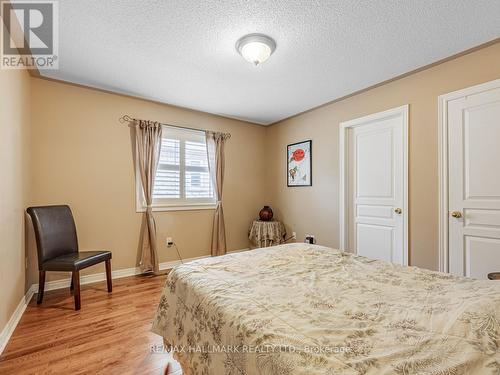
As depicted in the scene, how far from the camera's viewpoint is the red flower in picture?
13.1 ft

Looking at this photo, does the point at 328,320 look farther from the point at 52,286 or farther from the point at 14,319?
the point at 52,286

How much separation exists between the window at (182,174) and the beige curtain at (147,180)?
0.13 meters

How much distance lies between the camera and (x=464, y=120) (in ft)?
7.55

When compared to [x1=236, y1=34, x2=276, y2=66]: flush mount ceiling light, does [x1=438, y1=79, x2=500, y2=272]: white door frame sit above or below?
below

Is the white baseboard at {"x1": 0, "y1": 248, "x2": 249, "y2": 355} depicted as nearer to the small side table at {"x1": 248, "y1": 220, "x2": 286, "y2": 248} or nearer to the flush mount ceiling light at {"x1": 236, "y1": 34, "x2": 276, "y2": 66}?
the small side table at {"x1": 248, "y1": 220, "x2": 286, "y2": 248}

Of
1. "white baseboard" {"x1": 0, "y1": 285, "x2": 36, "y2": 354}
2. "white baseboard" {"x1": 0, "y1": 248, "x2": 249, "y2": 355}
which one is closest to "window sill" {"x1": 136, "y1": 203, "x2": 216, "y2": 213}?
"white baseboard" {"x1": 0, "y1": 248, "x2": 249, "y2": 355}

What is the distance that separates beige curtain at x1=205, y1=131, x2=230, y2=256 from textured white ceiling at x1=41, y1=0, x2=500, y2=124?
0.96 m

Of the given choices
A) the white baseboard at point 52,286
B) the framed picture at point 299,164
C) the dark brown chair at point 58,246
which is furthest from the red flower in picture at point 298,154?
the dark brown chair at point 58,246

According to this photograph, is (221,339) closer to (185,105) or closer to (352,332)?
(352,332)

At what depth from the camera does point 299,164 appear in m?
4.03

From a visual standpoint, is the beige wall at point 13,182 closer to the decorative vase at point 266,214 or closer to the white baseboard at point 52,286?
the white baseboard at point 52,286

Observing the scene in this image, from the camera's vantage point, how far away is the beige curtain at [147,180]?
3.29 m

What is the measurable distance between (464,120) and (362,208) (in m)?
1.41

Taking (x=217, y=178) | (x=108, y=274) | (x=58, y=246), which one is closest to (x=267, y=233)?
(x=217, y=178)
